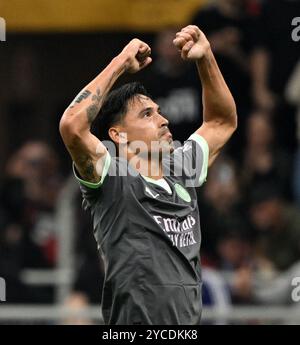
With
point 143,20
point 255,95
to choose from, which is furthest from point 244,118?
point 143,20

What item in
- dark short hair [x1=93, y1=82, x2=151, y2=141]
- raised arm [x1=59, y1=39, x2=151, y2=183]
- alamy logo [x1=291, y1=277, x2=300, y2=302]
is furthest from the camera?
alamy logo [x1=291, y1=277, x2=300, y2=302]

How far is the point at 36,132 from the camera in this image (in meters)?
16.0

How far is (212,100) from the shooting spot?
9531mm

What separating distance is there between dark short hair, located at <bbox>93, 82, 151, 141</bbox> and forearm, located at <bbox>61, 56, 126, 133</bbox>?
12.9 inches

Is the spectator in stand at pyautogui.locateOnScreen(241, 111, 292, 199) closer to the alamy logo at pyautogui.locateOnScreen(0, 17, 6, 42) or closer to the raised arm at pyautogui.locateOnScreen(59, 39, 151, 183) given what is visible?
the alamy logo at pyautogui.locateOnScreen(0, 17, 6, 42)

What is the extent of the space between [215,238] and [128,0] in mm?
2621

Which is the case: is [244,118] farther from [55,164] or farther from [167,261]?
[167,261]

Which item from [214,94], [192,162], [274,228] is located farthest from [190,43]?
[274,228]

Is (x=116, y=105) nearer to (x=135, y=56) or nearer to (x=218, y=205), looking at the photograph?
(x=135, y=56)

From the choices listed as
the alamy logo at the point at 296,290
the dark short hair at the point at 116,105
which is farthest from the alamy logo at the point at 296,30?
the dark short hair at the point at 116,105

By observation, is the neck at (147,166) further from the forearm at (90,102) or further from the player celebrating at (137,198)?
the forearm at (90,102)

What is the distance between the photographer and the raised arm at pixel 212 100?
9258 millimetres

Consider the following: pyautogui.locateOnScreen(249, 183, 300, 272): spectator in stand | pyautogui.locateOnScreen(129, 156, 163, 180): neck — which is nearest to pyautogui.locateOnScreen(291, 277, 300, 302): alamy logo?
pyautogui.locateOnScreen(249, 183, 300, 272): spectator in stand

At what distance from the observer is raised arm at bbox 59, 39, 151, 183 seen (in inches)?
339
